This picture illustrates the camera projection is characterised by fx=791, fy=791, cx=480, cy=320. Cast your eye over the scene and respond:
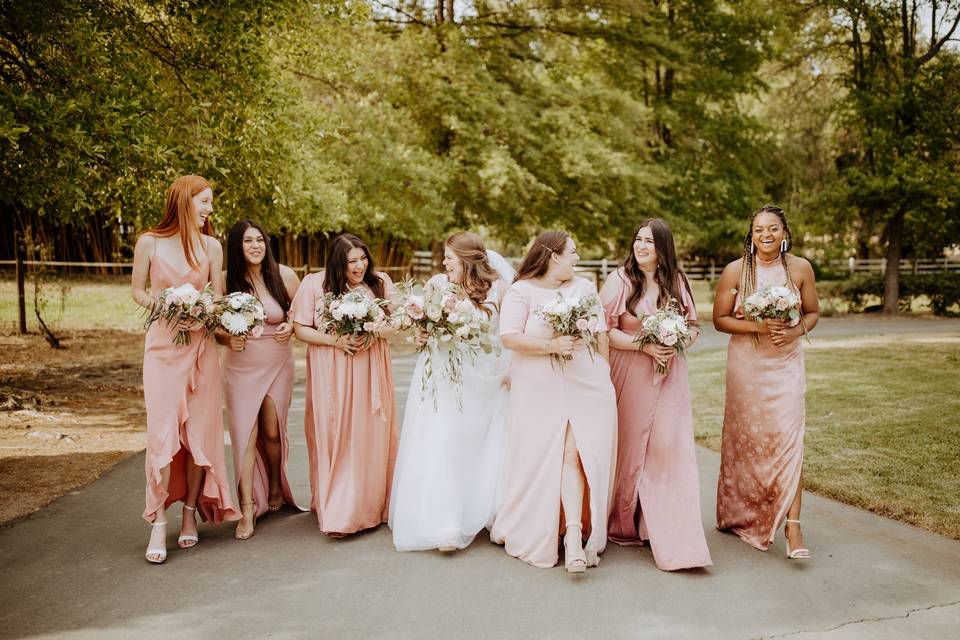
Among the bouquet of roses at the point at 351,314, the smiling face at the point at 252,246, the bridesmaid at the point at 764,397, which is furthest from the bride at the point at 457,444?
the bridesmaid at the point at 764,397

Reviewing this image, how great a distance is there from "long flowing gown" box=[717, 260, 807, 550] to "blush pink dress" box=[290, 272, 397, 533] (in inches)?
103

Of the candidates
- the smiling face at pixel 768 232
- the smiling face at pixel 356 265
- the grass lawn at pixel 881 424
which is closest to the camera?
the smiling face at pixel 768 232

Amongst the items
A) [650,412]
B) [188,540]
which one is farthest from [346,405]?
[650,412]

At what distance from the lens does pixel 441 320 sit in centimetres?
554

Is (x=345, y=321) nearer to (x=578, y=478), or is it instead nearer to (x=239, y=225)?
(x=239, y=225)

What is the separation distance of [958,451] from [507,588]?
6.04m

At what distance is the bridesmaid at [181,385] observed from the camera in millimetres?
5449

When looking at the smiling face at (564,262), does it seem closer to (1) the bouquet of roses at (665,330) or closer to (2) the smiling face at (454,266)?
(1) the bouquet of roses at (665,330)

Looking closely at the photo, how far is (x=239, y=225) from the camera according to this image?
5.98 metres

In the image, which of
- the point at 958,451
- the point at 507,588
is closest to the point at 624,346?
the point at 507,588

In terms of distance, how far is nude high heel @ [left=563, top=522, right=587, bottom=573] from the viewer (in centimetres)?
506

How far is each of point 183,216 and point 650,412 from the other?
360 centimetres

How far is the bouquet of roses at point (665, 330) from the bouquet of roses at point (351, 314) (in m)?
1.86

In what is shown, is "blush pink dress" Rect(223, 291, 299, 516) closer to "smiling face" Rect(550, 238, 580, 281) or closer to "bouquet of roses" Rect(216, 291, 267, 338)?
"bouquet of roses" Rect(216, 291, 267, 338)
